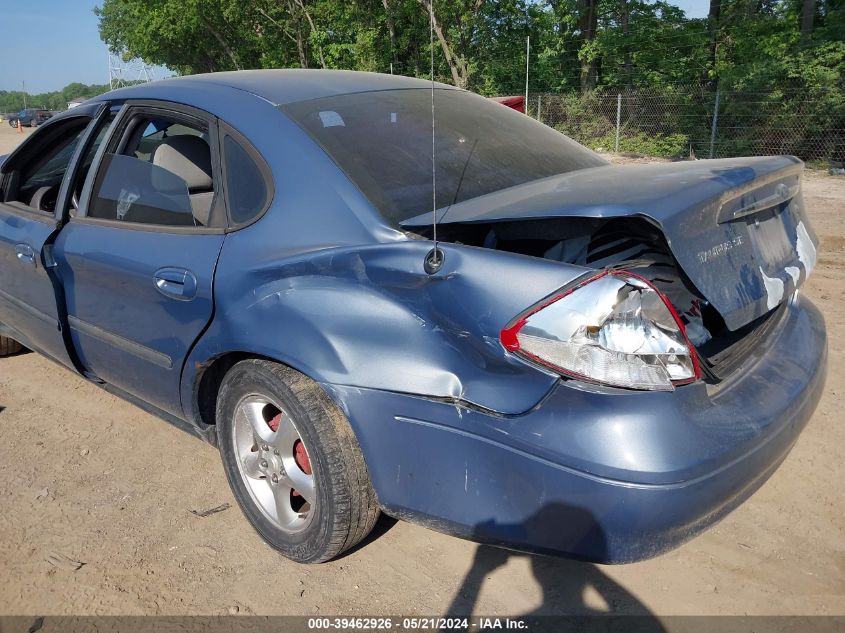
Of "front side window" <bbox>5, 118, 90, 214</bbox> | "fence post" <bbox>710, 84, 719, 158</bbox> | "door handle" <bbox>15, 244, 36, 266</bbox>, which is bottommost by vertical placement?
"fence post" <bbox>710, 84, 719, 158</bbox>

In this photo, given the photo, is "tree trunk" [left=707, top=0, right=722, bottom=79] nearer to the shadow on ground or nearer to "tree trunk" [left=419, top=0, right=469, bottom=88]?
"tree trunk" [left=419, top=0, right=469, bottom=88]

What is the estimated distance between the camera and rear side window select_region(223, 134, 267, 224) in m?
2.53

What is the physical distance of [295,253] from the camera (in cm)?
231

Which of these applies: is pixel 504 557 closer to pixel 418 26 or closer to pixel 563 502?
pixel 563 502

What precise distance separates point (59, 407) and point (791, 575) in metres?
3.63

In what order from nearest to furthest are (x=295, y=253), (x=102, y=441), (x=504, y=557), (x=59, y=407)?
(x=295, y=253)
(x=504, y=557)
(x=102, y=441)
(x=59, y=407)

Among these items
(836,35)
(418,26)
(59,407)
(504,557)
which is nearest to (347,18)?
(418,26)

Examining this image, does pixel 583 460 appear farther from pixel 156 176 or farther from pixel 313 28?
pixel 313 28

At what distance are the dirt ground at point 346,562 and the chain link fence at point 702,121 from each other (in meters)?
13.2

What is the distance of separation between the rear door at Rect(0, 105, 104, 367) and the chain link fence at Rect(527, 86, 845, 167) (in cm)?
1413

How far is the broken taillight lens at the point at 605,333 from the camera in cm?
183

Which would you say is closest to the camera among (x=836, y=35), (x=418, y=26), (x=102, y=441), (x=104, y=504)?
(x=104, y=504)

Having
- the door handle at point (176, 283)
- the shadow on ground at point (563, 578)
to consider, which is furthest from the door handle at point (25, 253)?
the shadow on ground at point (563, 578)

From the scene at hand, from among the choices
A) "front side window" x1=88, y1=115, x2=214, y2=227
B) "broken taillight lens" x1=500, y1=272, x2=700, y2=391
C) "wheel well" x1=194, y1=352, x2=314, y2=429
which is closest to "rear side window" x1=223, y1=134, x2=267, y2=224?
"front side window" x1=88, y1=115, x2=214, y2=227
